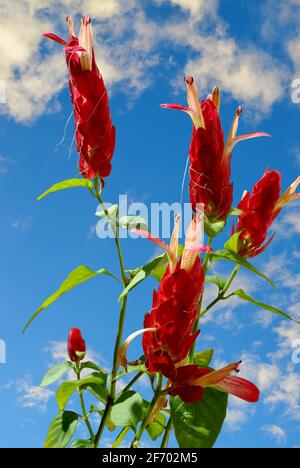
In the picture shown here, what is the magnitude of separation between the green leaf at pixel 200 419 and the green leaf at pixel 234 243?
351 millimetres

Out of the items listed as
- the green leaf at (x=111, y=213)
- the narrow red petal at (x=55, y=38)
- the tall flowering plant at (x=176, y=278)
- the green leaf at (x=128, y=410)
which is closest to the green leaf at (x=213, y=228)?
the tall flowering plant at (x=176, y=278)

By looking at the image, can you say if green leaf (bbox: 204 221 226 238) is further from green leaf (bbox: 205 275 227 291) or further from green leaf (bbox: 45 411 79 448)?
green leaf (bbox: 45 411 79 448)

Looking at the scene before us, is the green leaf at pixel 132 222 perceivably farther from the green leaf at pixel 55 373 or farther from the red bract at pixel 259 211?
the green leaf at pixel 55 373

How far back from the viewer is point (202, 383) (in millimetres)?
1104

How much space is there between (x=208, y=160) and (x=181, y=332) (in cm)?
40

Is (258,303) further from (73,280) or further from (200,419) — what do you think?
(73,280)

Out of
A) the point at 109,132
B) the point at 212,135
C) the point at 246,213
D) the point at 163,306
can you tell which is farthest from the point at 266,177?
the point at 163,306

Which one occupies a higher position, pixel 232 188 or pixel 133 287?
pixel 232 188

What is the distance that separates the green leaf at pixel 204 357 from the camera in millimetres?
1393

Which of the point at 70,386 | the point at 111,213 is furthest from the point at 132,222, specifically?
the point at 70,386

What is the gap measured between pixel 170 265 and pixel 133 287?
175mm

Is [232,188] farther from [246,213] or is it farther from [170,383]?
[170,383]

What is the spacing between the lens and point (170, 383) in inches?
45.1

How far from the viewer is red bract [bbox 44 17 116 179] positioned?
136 cm
